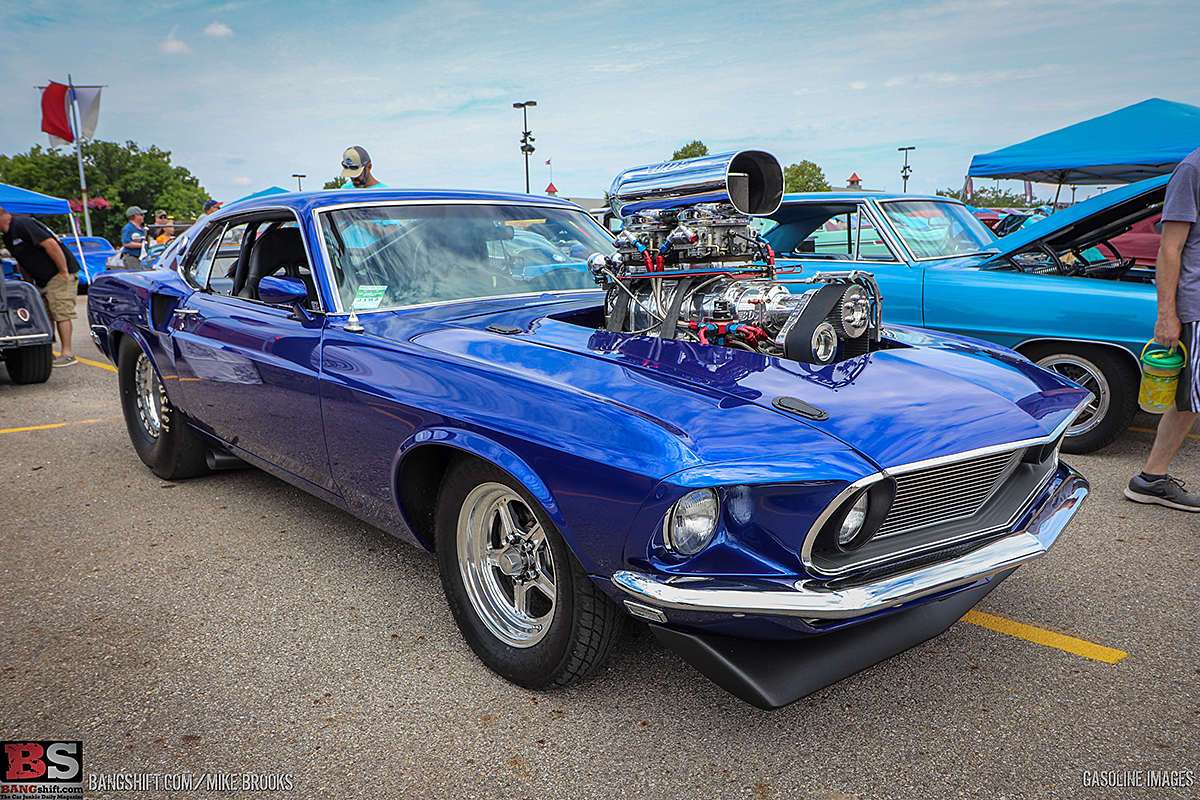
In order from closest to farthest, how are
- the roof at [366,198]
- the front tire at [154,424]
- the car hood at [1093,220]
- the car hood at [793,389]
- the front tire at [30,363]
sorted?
the car hood at [793,389] < the roof at [366,198] < the front tire at [154,424] < the car hood at [1093,220] < the front tire at [30,363]

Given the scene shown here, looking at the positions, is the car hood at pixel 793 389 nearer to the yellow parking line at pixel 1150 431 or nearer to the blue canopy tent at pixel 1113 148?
the yellow parking line at pixel 1150 431

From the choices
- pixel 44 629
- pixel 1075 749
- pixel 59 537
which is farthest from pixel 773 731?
Result: pixel 59 537

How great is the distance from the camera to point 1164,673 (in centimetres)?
244

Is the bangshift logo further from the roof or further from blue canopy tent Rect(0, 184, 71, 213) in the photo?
blue canopy tent Rect(0, 184, 71, 213)

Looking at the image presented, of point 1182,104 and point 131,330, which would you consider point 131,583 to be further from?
point 1182,104

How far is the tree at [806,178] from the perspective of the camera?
130ft

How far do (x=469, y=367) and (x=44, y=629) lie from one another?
184cm

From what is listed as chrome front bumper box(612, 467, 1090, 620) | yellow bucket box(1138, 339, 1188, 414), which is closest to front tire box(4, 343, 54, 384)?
chrome front bumper box(612, 467, 1090, 620)

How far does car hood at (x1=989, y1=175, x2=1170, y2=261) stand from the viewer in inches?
181

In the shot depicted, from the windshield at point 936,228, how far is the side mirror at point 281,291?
435 cm

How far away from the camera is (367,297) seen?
9.98 ft

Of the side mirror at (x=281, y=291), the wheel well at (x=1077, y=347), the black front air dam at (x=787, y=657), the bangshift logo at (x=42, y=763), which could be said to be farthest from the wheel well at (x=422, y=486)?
the wheel well at (x=1077, y=347)

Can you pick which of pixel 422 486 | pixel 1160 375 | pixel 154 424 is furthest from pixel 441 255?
pixel 1160 375

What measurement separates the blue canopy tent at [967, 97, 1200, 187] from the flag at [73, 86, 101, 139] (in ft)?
78.3
